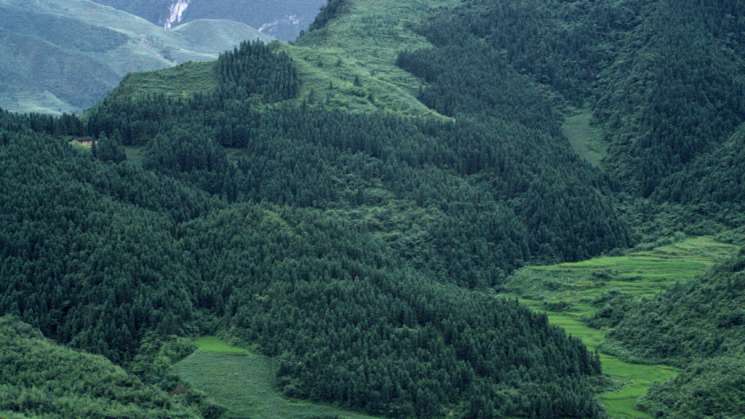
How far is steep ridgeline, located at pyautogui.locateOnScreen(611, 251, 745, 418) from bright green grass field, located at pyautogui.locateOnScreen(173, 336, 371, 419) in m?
32.2

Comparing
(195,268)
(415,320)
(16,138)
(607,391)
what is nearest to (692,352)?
(607,391)

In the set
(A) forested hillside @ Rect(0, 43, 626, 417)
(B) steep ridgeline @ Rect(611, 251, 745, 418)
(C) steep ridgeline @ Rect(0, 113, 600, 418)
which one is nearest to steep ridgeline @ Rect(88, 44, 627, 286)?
(A) forested hillside @ Rect(0, 43, 626, 417)

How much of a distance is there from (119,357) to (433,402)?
116 ft

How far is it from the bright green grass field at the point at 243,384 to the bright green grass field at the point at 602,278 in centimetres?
3839

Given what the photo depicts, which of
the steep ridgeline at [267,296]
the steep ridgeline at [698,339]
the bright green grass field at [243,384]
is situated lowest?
the bright green grass field at [243,384]

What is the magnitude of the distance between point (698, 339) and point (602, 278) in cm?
3499

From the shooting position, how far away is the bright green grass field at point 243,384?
119312 mm

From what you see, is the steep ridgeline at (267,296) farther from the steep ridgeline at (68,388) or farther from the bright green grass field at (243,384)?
the bright green grass field at (243,384)

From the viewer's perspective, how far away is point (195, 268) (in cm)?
15200

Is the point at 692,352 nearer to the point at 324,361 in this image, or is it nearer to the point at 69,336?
the point at 324,361

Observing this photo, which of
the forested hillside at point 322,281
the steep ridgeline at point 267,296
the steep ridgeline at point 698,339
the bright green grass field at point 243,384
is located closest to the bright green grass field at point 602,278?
the forested hillside at point 322,281

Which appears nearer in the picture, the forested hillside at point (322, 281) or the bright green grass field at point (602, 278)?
the forested hillside at point (322, 281)

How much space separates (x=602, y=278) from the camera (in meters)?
172

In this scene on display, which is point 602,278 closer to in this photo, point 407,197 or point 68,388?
point 407,197
